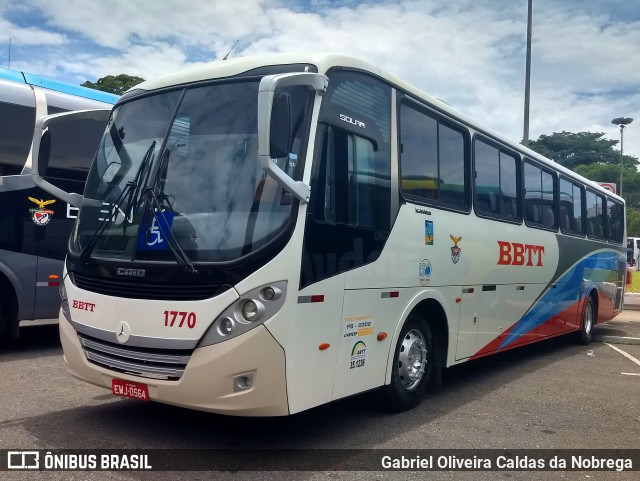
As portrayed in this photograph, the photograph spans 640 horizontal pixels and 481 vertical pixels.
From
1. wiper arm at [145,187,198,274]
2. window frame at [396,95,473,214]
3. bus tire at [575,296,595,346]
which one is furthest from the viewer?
bus tire at [575,296,595,346]

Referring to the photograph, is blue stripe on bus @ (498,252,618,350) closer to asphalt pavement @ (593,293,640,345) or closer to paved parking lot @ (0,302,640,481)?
paved parking lot @ (0,302,640,481)

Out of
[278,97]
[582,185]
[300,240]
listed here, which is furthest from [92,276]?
[582,185]

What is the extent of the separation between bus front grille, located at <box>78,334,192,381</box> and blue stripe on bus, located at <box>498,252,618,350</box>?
17.5ft

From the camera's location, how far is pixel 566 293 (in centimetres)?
1116

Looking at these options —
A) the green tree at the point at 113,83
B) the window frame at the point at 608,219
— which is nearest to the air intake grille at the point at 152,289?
the window frame at the point at 608,219

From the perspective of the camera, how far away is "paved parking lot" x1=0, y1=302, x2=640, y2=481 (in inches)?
191

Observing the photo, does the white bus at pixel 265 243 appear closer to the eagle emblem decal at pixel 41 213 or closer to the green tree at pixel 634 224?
the eagle emblem decal at pixel 41 213

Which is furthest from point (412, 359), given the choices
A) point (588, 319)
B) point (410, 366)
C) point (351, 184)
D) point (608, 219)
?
point (608, 219)

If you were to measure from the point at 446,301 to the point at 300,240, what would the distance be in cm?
276

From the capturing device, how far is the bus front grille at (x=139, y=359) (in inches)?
178

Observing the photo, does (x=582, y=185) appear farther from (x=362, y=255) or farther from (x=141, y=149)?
(x=141, y=149)

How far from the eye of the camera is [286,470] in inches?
177

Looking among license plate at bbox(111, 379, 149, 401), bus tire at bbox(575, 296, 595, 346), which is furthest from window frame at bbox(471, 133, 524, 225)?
license plate at bbox(111, 379, 149, 401)

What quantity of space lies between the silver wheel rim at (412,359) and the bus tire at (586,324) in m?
6.84
